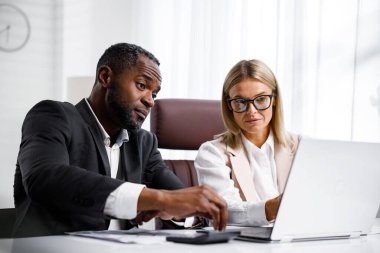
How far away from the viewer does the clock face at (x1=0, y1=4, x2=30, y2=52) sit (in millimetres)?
3838

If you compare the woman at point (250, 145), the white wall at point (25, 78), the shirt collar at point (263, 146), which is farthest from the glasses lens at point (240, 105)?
the white wall at point (25, 78)

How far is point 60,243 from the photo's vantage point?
1.14 m

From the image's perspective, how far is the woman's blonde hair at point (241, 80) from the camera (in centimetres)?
203

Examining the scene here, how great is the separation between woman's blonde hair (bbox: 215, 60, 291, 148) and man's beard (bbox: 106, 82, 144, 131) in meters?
0.47

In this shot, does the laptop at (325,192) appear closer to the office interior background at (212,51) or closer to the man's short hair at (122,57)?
the man's short hair at (122,57)

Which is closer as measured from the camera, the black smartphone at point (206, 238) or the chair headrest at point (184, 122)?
the black smartphone at point (206, 238)

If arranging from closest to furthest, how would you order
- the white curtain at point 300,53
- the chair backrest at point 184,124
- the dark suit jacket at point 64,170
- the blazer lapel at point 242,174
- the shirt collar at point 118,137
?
the dark suit jacket at point 64,170 → the shirt collar at point 118,137 → the blazer lapel at point 242,174 → the chair backrest at point 184,124 → the white curtain at point 300,53

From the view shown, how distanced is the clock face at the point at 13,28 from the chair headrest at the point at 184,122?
6.34 ft

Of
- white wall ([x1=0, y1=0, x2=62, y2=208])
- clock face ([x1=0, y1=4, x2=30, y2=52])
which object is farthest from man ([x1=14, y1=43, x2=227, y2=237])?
clock face ([x1=0, y1=4, x2=30, y2=52])

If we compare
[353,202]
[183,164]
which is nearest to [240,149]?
[183,164]

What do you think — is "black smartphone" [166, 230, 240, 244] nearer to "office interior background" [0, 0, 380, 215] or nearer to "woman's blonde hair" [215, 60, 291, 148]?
"woman's blonde hair" [215, 60, 291, 148]

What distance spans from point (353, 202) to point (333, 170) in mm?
155

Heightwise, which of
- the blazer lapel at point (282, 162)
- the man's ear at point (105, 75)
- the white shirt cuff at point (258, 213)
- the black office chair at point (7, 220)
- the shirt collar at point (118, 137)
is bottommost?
the black office chair at point (7, 220)

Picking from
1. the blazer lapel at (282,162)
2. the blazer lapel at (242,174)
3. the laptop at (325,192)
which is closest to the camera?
the laptop at (325,192)
